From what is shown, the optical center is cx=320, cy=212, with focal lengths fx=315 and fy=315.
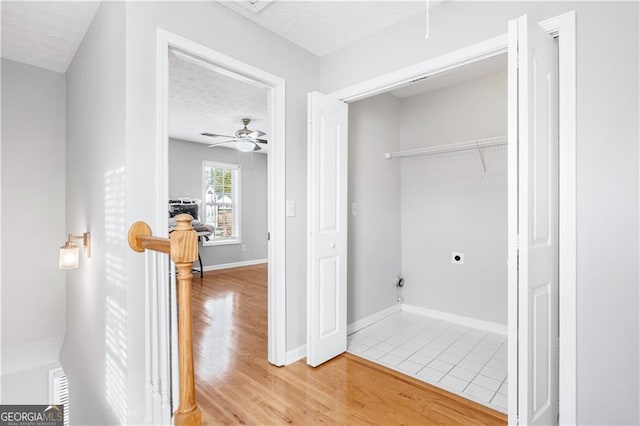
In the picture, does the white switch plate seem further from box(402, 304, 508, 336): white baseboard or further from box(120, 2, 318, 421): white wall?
box(402, 304, 508, 336): white baseboard

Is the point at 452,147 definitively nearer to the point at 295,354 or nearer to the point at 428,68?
the point at 428,68

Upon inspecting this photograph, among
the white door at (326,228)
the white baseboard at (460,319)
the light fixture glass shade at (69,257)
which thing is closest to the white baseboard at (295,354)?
the white door at (326,228)

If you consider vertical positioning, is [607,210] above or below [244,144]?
below

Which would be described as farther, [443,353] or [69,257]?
[443,353]

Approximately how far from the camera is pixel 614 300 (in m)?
1.59

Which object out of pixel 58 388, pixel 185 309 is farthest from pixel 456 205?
pixel 58 388

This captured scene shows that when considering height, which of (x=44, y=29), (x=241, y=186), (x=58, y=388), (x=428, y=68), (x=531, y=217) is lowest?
(x=58, y=388)

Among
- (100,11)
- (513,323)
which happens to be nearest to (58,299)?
(100,11)

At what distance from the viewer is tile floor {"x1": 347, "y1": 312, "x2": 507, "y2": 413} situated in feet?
7.40

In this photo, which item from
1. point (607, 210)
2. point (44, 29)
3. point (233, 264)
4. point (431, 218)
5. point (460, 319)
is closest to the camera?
point (607, 210)

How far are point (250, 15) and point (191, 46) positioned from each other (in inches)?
21.8

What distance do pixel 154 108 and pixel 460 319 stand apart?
3.52m

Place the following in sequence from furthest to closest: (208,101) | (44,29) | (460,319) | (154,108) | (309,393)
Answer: (208,101) < (460,319) < (44,29) < (309,393) < (154,108)

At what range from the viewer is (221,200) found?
273 inches
